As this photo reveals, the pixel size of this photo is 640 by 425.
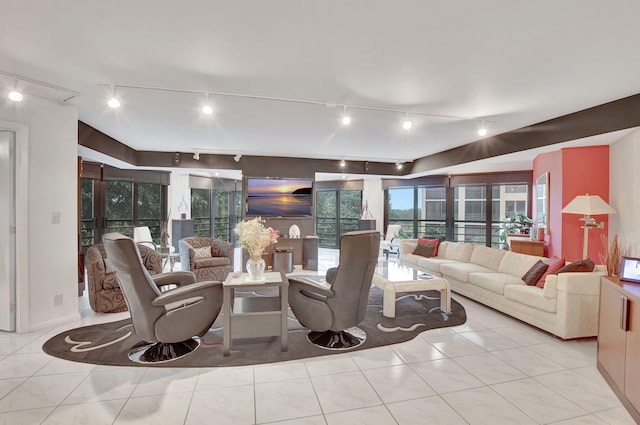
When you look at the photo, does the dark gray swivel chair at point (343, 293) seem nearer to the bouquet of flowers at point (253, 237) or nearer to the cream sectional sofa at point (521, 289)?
the bouquet of flowers at point (253, 237)

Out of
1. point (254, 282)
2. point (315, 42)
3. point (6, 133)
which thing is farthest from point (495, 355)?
point (6, 133)

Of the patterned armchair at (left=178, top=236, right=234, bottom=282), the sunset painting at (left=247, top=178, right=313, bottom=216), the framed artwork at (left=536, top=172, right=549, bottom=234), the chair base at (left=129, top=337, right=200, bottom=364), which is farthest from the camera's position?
the sunset painting at (left=247, top=178, right=313, bottom=216)

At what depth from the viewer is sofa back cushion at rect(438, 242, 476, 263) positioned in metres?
5.77

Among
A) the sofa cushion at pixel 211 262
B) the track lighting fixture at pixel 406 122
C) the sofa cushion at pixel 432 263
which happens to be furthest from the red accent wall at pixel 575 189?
the sofa cushion at pixel 211 262

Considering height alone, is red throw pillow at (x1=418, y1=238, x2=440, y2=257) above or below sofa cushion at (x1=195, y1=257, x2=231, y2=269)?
above

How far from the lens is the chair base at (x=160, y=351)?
285 cm

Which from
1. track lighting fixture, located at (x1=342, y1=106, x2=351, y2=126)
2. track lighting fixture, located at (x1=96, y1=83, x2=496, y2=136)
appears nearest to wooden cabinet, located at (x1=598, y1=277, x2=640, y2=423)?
track lighting fixture, located at (x1=96, y1=83, x2=496, y2=136)

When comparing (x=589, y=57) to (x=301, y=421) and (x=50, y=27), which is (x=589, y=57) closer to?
(x=301, y=421)

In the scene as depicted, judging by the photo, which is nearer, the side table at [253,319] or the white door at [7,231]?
the side table at [253,319]

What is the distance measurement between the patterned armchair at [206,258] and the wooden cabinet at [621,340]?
502 cm

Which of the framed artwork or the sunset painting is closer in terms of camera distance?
the framed artwork

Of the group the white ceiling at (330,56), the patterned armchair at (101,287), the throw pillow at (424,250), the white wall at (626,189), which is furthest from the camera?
the throw pillow at (424,250)

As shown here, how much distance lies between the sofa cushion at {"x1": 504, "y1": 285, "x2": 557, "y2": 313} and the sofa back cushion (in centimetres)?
180

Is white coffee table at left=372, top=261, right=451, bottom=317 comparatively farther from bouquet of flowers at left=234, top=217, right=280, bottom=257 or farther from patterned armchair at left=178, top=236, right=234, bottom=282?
patterned armchair at left=178, top=236, right=234, bottom=282
